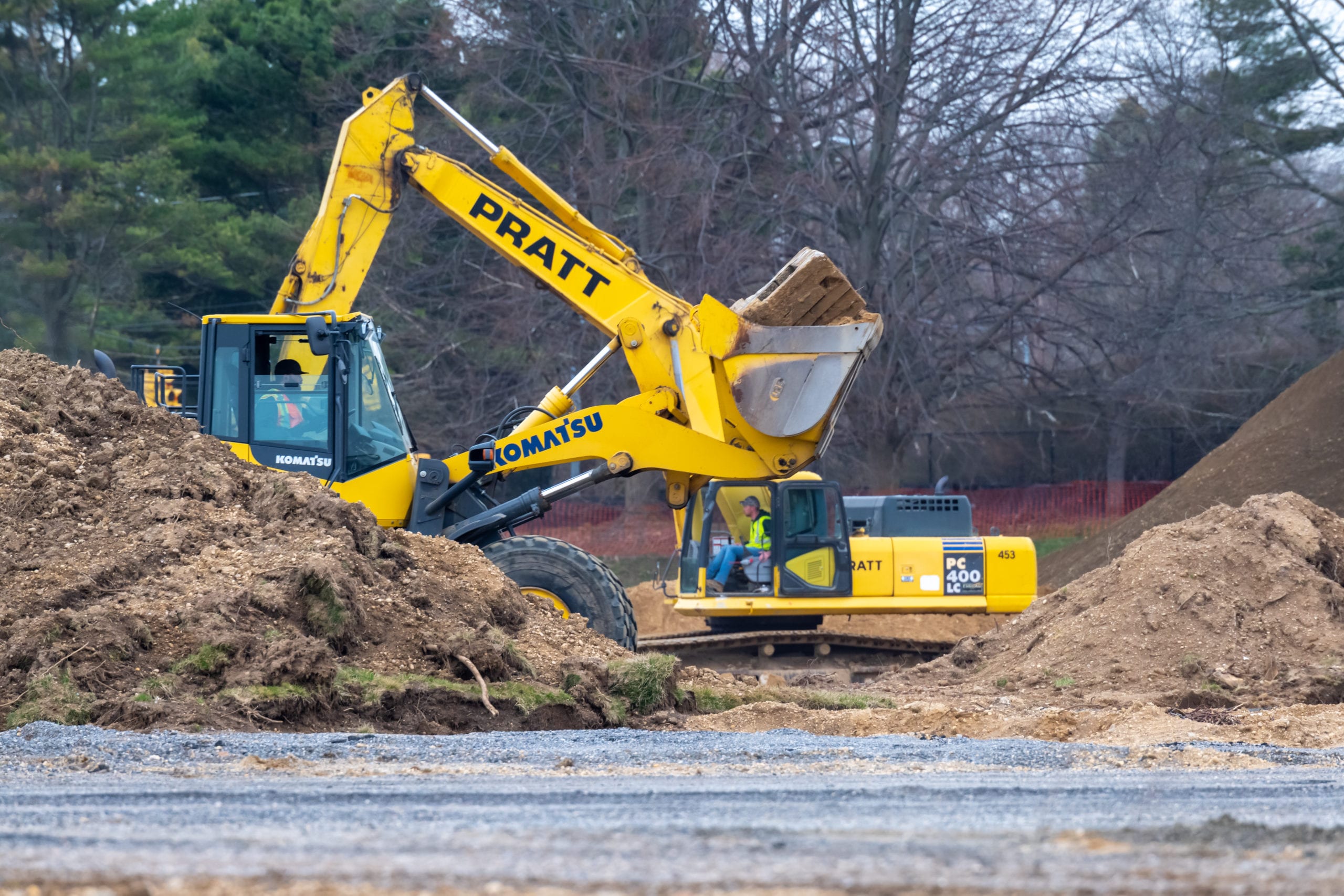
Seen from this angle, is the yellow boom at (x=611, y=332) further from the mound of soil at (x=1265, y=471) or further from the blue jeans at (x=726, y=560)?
the mound of soil at (x=1265, y=471)

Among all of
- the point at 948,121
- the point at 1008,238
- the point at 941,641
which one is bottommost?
the point at 941,641

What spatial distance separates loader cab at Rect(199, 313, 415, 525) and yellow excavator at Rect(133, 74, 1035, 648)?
0.04 feet

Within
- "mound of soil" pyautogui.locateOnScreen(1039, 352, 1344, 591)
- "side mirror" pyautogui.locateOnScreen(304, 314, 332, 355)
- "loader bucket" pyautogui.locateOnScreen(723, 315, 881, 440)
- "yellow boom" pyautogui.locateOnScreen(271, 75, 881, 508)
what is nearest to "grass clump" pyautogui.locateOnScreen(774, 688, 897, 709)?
"yellow boom" pyautogui.locateOnScreen(271, 75, 881, 508)

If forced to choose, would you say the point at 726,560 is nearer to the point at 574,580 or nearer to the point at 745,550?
the point at 745,550

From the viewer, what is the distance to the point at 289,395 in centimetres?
1039

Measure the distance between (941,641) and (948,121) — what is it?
11.1 metres

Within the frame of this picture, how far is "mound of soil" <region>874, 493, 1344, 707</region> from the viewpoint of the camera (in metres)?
10.4

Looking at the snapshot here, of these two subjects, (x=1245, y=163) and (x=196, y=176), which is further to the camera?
(x=196, y=176)

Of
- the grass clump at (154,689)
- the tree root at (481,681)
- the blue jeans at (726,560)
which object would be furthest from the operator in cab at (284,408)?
Answer: the blue jeans at (726,560)

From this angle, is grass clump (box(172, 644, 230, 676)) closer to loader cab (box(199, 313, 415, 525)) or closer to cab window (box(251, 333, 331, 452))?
loader cab (box(199, 313, 415, 525))

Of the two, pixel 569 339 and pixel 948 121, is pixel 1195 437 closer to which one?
pixel 948 121

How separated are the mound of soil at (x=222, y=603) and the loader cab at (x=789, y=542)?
457cm

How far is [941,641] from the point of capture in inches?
589

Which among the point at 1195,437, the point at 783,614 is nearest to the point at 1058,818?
the point at 783,614
